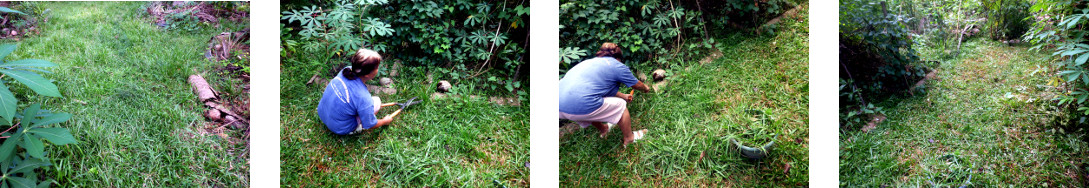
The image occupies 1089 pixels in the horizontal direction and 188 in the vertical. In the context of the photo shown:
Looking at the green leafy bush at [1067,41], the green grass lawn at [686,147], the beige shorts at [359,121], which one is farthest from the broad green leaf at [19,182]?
the green leafy bush at [1067,41]

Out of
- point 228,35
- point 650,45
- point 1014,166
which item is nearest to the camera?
point 650,45

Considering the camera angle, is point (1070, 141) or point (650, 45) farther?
point (1070, 141)

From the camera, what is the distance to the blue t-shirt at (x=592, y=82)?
232 centimetres

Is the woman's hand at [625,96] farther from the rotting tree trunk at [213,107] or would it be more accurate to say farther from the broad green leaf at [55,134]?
the broad green leaf at [55,134]

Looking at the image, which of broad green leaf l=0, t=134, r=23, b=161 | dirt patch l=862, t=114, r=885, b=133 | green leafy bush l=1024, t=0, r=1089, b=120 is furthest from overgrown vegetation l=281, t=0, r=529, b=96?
green leafy bush l=1024, t=0, r=1089, b=120

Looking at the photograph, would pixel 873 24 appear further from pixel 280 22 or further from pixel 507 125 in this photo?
pixel 280 22

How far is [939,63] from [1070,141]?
709mm

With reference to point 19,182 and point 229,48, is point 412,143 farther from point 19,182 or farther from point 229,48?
point 19,182

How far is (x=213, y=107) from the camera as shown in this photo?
2637 millimetres

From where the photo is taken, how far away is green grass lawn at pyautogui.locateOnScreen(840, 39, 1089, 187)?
254cm

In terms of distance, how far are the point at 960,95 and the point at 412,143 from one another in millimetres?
2852

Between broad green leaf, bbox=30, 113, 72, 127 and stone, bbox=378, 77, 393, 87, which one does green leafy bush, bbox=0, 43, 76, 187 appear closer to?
broad green leaf, bbox=30, 113, 72, 127

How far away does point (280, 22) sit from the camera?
2.45m

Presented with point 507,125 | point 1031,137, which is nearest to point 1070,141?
point 1031,137
